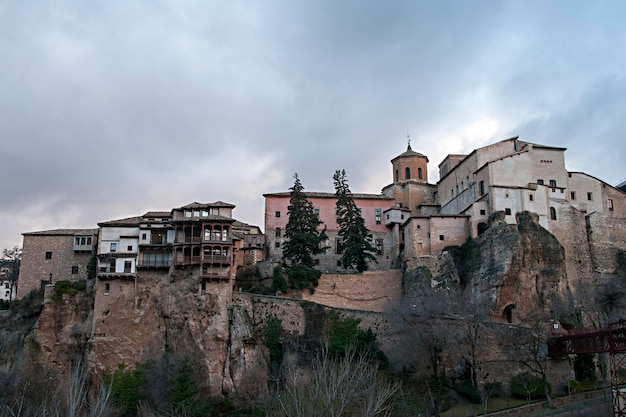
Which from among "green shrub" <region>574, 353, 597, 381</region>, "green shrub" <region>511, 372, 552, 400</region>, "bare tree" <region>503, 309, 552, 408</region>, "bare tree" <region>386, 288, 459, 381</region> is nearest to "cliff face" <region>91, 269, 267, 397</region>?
"bare tree" <region>386, 288, 459, 381</region>

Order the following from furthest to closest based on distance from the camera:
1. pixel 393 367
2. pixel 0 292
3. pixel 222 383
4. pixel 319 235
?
pixel 0 292 → pixel 319 235 → pixel 222 383 → pixel 393 367

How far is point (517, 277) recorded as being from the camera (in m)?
57.3

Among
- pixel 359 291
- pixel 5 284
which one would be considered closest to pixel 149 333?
pixel 359 291

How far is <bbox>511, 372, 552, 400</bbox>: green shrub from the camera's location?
46969 millimetres

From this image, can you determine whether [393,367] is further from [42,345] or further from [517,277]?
[42,345]

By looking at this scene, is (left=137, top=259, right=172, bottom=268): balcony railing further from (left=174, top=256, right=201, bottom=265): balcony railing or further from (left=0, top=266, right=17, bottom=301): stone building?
(left=0, top=266, right=17, bottom=301): stone building

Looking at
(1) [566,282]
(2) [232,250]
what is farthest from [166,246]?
(1) [566,282]

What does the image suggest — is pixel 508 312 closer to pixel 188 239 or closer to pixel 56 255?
pixel 188 239

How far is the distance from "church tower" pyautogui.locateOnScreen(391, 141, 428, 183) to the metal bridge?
3362 centimetres

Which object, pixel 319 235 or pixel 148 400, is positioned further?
pixel 319 235

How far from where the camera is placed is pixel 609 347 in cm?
4247

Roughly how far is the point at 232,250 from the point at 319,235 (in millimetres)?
11717

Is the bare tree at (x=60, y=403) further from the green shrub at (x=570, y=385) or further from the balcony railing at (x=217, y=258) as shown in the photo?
the green shrub at (x=570, y=385)

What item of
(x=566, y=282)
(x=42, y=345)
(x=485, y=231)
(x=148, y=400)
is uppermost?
(x=485, y=231)
